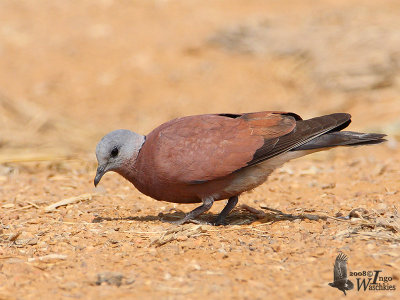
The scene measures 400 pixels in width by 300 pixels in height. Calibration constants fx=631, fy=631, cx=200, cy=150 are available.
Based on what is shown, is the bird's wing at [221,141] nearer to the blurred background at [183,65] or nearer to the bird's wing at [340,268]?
Answer: the bird's wing at [340,268]

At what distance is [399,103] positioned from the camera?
1108 centimetres

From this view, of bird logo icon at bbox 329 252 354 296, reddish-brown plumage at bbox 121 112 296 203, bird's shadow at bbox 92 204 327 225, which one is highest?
reddish-brown plumage at bbox 121 112 296 203

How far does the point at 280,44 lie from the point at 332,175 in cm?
698

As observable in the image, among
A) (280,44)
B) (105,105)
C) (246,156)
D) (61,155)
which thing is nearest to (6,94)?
(105,105)

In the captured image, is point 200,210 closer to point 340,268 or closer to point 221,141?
point 221,141

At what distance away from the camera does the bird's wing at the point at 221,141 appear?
5.45m

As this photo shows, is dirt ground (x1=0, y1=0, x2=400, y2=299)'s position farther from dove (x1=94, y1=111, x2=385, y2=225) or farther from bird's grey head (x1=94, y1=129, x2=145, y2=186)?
bird's grey head (x1=94, y1=129, x2=145, y2=186)

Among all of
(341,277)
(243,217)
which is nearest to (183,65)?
(243,217)

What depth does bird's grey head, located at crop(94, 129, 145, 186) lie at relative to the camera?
576cm

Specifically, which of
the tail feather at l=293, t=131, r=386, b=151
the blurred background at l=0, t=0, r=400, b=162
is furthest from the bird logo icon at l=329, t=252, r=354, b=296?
the blurred background at l=0, t=0, r=400, b=162

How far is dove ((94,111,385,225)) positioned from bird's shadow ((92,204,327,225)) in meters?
0.18

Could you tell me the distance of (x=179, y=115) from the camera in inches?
464

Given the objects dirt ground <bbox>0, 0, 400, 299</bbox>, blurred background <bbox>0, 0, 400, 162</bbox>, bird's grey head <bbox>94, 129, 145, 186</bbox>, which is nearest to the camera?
dirt ground <bbox>0, 0, 400, 299</bbox>

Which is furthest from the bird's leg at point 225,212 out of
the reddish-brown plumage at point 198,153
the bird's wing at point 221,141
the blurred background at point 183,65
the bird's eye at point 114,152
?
the blurred background at point 183,65
